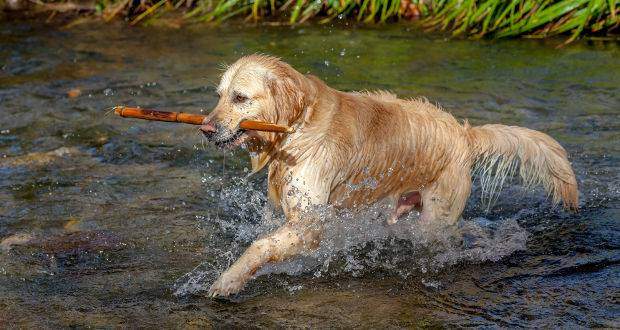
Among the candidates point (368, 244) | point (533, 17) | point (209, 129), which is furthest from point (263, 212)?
point (533, 17)

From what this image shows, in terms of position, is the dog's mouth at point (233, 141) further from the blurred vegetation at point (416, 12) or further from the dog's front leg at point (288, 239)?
the blurred vegetation at point (416, 12)

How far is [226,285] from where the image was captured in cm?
486

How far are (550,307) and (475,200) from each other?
6.26 feet

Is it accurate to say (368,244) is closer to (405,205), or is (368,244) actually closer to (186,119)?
(405,205)

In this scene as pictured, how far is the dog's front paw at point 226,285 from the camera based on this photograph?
4855 millimetres

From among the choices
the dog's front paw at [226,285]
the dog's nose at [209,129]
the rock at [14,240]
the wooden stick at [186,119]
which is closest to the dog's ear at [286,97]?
the wooden stick at [186,119]

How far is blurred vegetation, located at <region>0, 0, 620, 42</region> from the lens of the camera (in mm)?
9984

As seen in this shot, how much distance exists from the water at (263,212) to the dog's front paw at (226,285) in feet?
0.20

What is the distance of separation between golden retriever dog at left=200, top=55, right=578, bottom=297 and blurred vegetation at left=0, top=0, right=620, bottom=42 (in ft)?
15.0

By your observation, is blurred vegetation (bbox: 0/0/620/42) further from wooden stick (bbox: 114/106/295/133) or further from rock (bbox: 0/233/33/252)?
rock (bbox: 0/233/33/252)

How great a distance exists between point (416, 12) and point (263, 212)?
614cm

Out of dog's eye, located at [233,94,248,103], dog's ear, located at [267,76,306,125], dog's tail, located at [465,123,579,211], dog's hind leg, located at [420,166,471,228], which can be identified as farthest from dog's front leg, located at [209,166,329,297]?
dog's tail, located at [465,123,579,211]

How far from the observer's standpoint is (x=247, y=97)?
504 centimetres

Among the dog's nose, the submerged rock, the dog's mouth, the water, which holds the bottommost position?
the submerged rock
